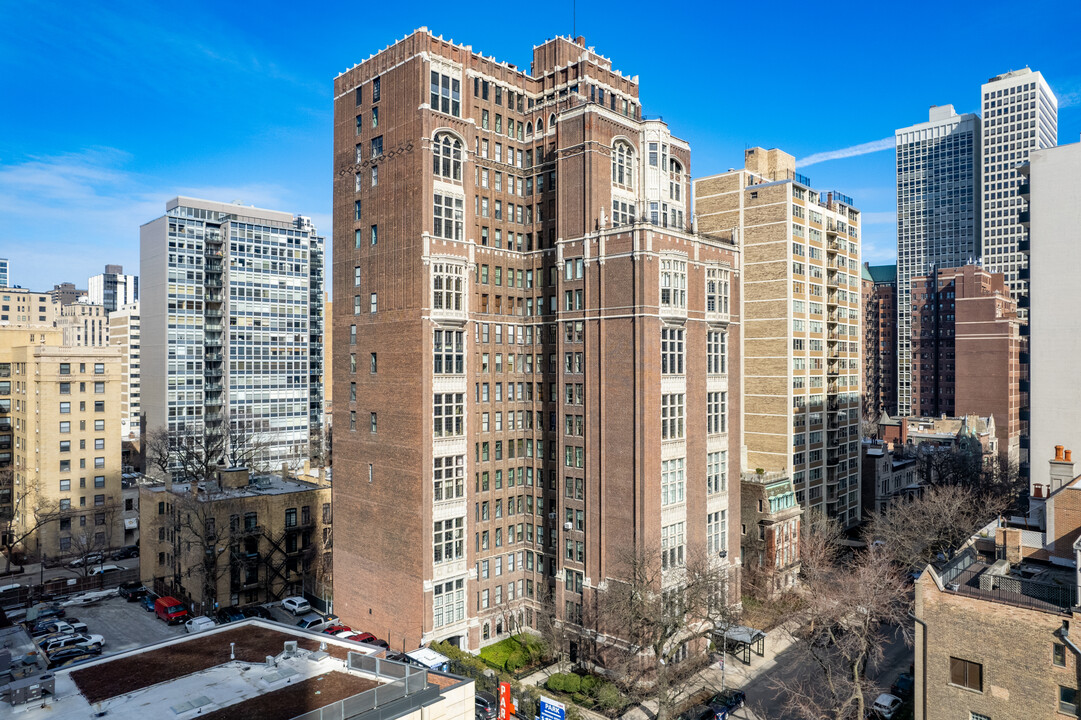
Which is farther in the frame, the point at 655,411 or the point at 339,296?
the point at 339,296

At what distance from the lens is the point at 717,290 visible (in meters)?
64.3

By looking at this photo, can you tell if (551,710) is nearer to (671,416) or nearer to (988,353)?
(671,416)

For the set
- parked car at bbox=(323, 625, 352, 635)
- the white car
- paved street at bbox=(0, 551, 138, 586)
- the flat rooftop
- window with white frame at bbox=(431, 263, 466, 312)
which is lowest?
paved street at bbox=(0, 551, 138, 586)

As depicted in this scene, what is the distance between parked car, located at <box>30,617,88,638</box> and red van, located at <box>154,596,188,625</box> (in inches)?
256

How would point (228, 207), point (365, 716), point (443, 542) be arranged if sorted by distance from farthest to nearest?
1. point (228, 207)
2. point (443, 542)
3. point (365, 716)

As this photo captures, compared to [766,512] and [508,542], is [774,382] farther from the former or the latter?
[508,542]

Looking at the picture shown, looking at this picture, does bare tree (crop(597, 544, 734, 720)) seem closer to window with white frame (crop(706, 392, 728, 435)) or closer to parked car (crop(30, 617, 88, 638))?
window with white frame (crop(706, 392, 728, 435))

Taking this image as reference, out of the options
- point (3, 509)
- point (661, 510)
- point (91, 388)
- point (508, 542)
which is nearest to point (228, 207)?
point (91, 388)

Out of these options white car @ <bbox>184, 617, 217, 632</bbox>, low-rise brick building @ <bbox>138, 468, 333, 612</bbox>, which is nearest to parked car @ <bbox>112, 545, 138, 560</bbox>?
low-rise brick building @ <bbox>138, 468, 333, 612</bbox>

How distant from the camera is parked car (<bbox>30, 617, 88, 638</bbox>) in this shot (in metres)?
63.1

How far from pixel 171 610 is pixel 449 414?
37.9m

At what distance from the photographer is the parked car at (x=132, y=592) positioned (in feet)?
247

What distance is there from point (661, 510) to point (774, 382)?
33811 millimetres

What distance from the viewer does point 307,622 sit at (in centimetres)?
6362
